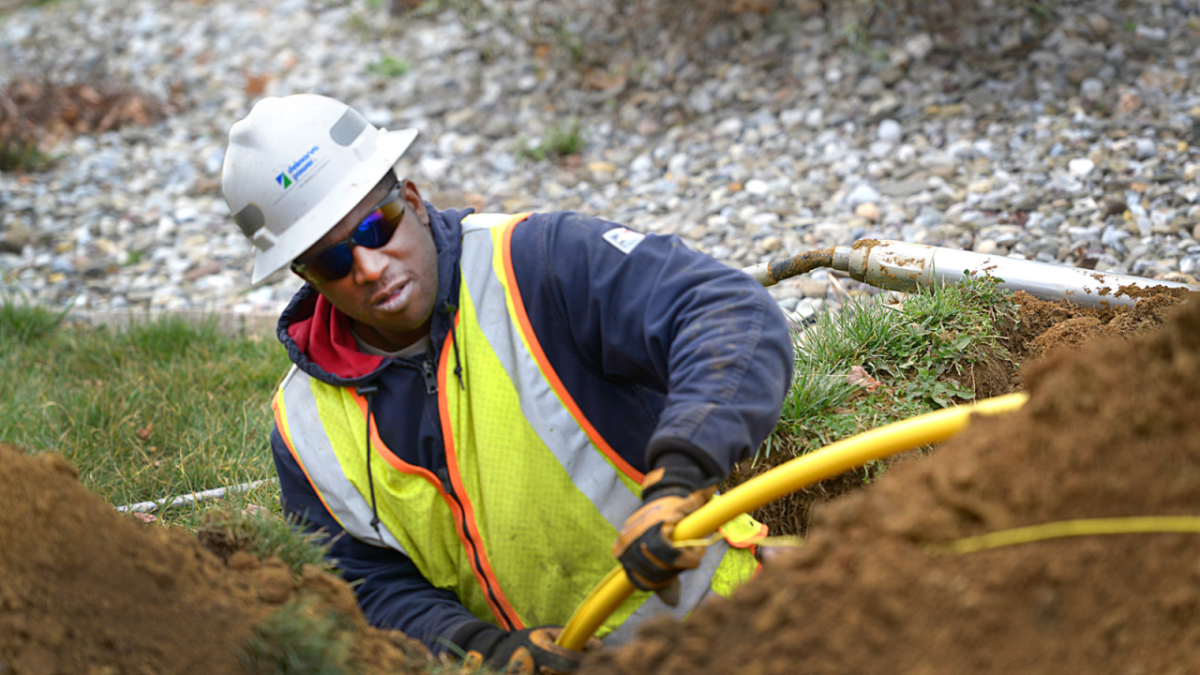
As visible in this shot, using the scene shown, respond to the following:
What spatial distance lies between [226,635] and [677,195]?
498cm

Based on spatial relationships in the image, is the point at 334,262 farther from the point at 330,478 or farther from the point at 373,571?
the point at 373,571

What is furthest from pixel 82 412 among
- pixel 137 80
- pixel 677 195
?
pixel 137 80

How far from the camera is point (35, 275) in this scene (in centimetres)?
675

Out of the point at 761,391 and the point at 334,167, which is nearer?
the point at 761,391

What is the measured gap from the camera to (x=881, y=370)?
3486mm

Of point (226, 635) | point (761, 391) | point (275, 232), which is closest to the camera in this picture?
point (226, 635)

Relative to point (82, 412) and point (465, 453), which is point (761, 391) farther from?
point (82, 412)

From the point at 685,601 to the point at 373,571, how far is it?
0.92m

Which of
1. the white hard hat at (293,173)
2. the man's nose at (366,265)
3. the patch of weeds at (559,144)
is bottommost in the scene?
the patch of weeds at (559,144)

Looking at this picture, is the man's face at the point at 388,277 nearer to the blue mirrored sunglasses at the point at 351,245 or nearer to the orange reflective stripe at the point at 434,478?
the blue mirrored sunglasses at the point at 351,245

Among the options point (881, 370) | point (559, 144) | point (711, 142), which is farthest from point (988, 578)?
point (559, 144)

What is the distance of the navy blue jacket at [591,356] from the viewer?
203cm

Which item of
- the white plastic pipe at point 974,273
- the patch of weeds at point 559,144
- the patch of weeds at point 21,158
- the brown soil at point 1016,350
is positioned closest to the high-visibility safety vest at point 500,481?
the brown soil at point 1016,350

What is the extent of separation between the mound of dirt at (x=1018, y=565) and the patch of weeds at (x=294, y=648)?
24.3 inches
